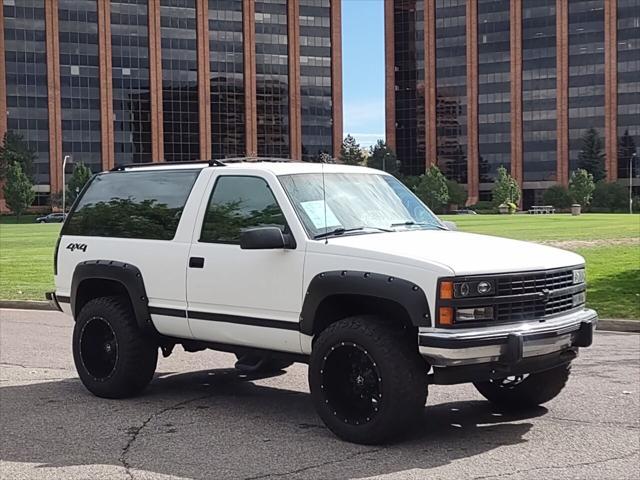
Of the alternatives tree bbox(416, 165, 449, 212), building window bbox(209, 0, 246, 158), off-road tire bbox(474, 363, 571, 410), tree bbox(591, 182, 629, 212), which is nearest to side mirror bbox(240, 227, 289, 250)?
off-road tire bbox(474, 363, 571, 410)

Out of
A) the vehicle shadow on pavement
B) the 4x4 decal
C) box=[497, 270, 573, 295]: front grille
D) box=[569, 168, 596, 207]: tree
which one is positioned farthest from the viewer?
box=[569, 168, 596, 207]: tree

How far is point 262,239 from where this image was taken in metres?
6.03

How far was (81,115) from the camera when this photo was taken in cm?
11819

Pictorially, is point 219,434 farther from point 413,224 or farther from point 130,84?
point 130,84

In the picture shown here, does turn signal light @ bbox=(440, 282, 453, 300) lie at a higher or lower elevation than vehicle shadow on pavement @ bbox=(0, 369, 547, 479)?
higher

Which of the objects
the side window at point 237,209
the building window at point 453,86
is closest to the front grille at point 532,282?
the side window at point 237,209

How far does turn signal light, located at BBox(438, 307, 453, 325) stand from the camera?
17.7 ft

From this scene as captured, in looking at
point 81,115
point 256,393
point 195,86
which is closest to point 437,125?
point 195,86

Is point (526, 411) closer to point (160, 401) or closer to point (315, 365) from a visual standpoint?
point (315, 365)

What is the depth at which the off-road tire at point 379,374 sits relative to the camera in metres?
5.57

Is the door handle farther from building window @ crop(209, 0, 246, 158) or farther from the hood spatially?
building window @ crop(209, 0, 246, 158)

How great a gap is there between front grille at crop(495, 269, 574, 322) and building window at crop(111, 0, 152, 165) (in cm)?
11661

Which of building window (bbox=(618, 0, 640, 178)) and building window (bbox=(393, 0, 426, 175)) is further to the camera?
building window (bbox=(393, 0, 426, 175))

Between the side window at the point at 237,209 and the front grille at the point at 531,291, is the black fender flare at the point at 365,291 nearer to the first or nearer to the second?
the front grille at the point at 531,291
